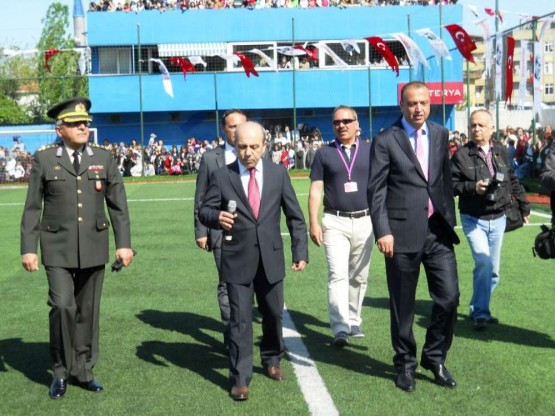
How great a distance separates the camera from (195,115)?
48.4 metres

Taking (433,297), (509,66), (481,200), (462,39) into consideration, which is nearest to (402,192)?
(433,297)

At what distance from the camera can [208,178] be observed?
7.98 meters

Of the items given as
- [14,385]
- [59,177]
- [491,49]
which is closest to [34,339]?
[14,385]

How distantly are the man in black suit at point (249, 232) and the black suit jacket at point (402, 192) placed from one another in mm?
633

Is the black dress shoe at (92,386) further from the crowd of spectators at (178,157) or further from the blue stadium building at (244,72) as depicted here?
the blue stadium building at (244,72)

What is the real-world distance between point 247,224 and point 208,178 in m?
1.46

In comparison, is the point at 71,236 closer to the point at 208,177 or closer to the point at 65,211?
the point at 65,211

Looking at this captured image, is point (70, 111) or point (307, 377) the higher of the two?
point (70, 111)

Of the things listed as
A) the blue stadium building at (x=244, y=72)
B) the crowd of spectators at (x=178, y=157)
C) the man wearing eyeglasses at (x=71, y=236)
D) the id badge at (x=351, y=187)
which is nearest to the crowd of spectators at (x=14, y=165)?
the crowd of spectators at (x=178, y=157)

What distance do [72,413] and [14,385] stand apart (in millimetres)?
984

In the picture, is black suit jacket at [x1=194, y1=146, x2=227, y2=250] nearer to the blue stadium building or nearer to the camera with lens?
the camera with lens

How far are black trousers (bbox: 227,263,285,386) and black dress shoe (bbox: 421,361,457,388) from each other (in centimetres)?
110

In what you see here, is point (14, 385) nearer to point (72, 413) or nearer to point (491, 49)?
point (72, 413)

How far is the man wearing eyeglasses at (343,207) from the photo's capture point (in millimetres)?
8219
